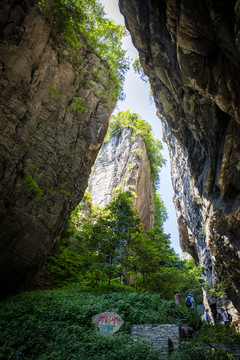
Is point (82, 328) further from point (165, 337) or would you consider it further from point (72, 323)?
point (165, 337)

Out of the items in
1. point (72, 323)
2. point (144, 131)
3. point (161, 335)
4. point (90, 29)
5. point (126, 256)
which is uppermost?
point (144, 131)

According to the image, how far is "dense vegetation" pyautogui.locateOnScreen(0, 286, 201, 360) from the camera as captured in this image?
4.97 metres

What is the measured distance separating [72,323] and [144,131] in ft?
77.2

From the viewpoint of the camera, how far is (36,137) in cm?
1064

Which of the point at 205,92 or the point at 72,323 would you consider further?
the point at 205,92

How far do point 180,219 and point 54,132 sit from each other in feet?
43.3

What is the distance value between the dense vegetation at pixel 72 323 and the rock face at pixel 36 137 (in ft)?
7.22

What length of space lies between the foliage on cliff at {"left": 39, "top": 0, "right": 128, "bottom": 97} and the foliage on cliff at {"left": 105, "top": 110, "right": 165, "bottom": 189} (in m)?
10.7

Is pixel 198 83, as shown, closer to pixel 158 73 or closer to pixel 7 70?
pixel 158 73

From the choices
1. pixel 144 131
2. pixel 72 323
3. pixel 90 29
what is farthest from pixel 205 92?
pixel 144 131

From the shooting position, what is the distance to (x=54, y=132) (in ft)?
38.4

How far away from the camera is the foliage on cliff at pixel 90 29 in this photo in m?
13.4

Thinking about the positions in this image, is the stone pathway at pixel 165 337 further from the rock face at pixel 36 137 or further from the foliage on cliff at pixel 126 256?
the rock face at pixel 36 137

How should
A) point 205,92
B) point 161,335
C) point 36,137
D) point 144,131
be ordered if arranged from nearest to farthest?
point 161,335 < point 205,92 < point 36,137 < point 144,131
